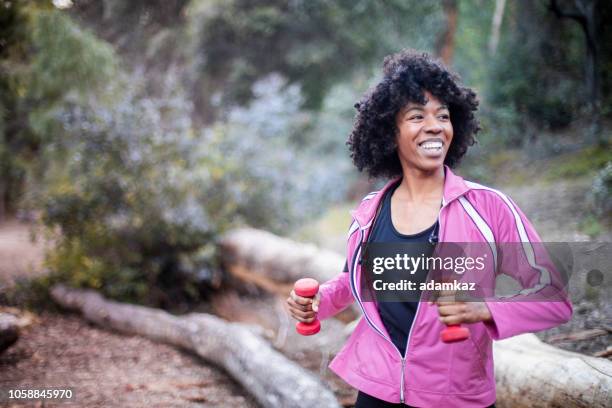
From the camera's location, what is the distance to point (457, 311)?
4.51ft

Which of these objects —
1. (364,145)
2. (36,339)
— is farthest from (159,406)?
(364,145)

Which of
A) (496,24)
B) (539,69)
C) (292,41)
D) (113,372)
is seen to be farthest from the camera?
(292,41)

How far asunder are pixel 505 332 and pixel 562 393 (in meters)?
1.39

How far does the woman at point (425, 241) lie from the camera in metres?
1.48

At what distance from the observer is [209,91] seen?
10922 mm

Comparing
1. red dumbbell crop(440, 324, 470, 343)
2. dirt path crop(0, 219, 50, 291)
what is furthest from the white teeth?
dirt path crop(0, 219, 50, 291)

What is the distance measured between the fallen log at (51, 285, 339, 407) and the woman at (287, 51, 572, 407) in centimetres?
106

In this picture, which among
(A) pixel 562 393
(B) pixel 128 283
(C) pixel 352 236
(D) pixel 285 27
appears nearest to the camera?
(C) pixel 352 236

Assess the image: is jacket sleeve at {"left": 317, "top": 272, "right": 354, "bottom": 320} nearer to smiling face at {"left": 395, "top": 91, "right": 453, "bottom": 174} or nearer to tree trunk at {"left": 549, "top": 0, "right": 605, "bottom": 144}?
smiling face at {"left": 395, "top": 91, "right": 453, "bottom": 174}

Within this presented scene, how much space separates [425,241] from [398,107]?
59 cm

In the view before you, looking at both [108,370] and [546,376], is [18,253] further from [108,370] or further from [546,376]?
[546,376]

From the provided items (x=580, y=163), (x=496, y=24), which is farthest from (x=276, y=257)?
(x=496, y=24)

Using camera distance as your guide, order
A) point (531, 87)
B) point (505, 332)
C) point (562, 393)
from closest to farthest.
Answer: point (505, 332) < point (562, 393) < point (531, 87)

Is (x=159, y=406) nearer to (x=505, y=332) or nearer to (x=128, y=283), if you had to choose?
(x=505, y=332)
